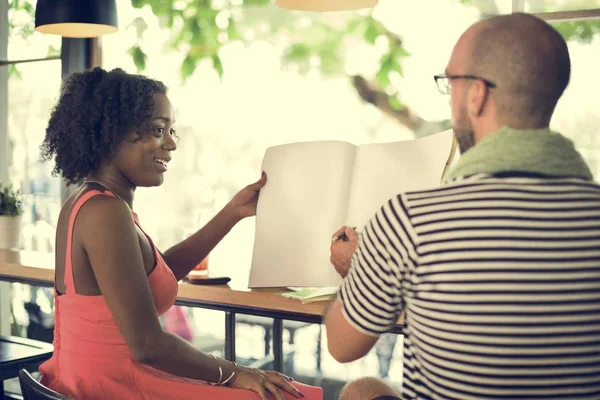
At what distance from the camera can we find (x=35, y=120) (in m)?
3.80

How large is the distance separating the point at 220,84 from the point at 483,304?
250 centimetres

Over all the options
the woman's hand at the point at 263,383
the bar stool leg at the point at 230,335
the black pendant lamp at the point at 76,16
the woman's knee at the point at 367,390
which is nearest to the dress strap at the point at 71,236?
the woman's hand at the point at 263,383

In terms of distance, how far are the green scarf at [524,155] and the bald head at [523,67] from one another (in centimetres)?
4

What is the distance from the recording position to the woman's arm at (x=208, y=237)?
2.05 metres

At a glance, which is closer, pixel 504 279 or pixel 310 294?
pixel 504 279

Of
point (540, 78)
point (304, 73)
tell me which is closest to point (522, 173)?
point (540, 78)

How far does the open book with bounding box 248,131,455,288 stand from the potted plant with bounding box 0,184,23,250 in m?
1.51

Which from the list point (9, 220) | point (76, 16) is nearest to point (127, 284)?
point (76, 16)

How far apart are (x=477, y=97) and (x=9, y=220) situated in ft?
8.08

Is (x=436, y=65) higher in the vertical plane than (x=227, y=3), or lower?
lower

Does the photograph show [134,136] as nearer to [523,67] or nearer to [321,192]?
[321,192]

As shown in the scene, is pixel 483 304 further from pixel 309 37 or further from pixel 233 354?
pixel 309 37

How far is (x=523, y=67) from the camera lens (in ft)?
3.55

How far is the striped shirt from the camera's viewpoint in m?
1.01
